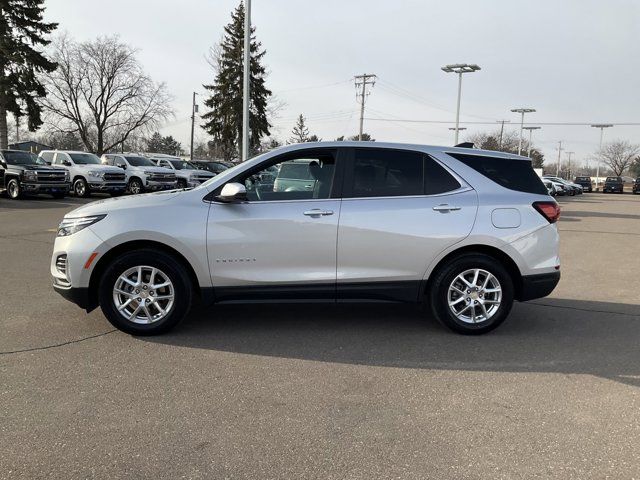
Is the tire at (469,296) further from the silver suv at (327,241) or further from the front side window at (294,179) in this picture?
the front side window at (294,179)

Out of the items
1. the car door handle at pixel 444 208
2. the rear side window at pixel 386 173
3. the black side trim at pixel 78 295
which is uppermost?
the rear side window at pixel 386 173

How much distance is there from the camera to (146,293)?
4.77 m

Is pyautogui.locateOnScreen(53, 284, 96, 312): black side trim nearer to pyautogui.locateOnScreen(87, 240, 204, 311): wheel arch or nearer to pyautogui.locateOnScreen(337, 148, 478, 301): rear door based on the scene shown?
pyautogui.locateOnScreen(87, 240, 204, 311): wheel arch

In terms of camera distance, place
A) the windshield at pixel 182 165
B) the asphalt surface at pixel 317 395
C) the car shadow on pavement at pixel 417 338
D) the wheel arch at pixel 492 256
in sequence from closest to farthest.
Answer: the asphalt surface at pixel 317 395
the car shadow on pavement at pixel 417 338
the wheel arch at pixel 492 256
the windshield at pixel 182 165

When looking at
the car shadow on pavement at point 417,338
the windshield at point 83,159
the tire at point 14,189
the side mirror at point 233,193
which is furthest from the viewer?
the windshield at point 83,159

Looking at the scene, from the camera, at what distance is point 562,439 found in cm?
314

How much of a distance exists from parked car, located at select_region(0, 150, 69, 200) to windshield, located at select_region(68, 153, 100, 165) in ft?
5.79

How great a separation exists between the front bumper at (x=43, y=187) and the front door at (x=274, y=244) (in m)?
19.0

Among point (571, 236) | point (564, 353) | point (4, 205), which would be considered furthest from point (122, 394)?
point (4, 205)

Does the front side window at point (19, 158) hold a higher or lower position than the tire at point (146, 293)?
higher

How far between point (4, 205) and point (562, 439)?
20.4 meters

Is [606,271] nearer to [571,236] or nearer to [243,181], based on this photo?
[571,236]

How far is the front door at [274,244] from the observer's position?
187 inches

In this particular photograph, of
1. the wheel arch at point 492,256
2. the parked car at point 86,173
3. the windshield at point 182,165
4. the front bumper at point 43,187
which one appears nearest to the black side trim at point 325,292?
the wheel arch at point 492,256
